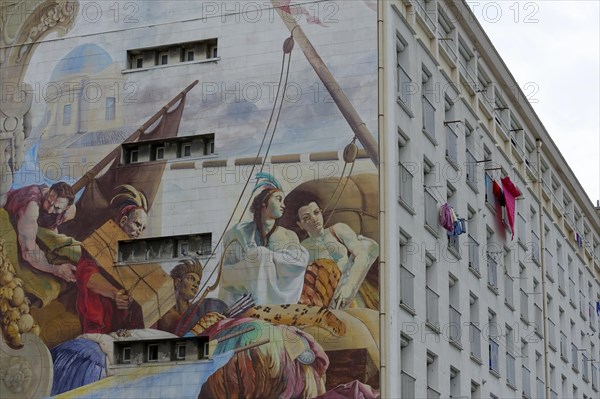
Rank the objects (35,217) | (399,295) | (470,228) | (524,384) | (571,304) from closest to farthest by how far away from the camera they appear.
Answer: (399,295) < (35,217) < (470,228) < (524,384) < (571,304)

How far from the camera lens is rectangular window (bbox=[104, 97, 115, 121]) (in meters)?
48.2

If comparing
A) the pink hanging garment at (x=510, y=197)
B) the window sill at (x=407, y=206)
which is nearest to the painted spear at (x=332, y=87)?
the window sill at (x=407, y=206)

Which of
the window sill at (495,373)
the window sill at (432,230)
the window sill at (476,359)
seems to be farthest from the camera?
the window sill at (495,373)

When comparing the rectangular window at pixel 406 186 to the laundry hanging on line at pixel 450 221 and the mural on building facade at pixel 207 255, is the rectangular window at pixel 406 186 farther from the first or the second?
the laundry hanging on line at pixel 450 221

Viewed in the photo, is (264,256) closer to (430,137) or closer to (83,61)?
(430,137)

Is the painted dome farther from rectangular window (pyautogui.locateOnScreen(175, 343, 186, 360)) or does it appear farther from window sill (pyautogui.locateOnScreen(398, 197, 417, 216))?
window sill (pyautogui.locateOnScreen(398, 197, 417, 216))

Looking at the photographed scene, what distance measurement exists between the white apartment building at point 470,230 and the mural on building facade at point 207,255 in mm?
1283

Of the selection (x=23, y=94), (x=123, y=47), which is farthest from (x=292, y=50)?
(x=23, y=94)

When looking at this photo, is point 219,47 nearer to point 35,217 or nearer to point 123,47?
point 123,47

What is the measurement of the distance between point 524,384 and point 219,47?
2100 cm

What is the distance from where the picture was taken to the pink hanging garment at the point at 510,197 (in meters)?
58.7

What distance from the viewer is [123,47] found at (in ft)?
161

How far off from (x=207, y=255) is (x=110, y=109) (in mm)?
6718

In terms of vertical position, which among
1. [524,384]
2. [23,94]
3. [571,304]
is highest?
[23,94]
